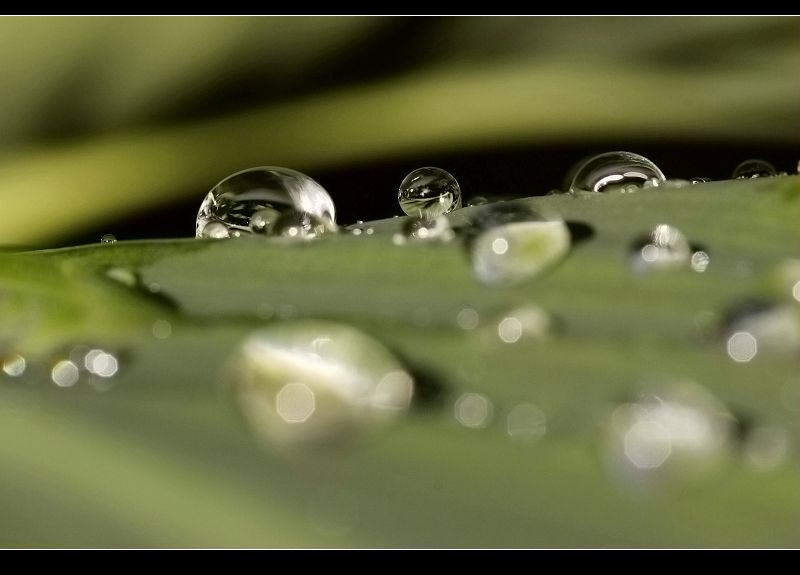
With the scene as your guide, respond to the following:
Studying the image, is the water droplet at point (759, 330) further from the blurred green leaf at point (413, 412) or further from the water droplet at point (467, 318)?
the water droplet at point (467, 318)

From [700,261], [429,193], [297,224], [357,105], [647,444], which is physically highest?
[357,105]

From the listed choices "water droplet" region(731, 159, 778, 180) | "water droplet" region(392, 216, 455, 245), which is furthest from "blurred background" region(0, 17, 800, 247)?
"water droplet" region(392, 216, 455, 245)

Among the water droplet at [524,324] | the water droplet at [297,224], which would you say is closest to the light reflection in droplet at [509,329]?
the water droplet at [524,324]

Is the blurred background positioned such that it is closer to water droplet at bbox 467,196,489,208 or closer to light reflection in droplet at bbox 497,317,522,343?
water droplet at bbox 467,196,489,208

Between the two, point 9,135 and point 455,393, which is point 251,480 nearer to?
point 455,393

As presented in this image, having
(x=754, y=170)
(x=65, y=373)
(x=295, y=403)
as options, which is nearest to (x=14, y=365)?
(x=65, y=373)

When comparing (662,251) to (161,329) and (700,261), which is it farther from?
(161,329)
